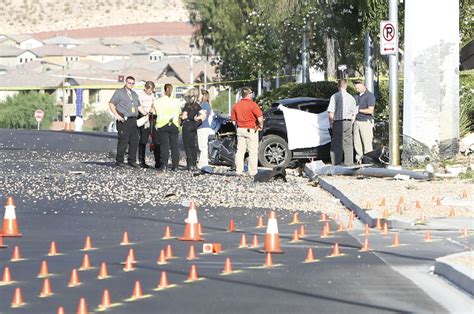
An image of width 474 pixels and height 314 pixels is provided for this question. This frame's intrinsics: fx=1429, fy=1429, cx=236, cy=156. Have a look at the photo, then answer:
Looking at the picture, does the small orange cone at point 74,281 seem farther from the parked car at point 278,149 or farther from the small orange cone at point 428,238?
the parked car at point 278,149

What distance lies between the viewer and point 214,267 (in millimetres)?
13195

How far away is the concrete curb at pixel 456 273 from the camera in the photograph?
11391 millimetres

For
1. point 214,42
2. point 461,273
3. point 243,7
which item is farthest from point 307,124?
point 214,42

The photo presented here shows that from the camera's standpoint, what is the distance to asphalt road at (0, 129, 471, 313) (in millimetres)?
10867

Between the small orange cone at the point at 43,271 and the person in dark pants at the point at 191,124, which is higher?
the person in dark pants at the point at 191,124

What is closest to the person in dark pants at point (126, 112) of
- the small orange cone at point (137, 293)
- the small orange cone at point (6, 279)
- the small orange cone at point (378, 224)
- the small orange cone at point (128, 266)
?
the small orange cone at point (378, 224)

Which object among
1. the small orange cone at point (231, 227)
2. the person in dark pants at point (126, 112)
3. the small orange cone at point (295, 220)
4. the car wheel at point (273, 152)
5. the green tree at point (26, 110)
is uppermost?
the green tree at point (26, 110)

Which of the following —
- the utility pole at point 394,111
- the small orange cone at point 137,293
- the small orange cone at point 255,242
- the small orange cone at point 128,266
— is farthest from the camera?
the utility pole at point 394,111

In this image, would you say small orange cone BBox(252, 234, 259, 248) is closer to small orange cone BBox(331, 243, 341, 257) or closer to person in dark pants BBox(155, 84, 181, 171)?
small orange cone BBox(331, 243, 341, 257)

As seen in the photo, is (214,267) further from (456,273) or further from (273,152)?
(273,152)

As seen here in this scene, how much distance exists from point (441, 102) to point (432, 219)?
436 inches

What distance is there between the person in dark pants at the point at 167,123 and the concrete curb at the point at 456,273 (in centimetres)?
1641

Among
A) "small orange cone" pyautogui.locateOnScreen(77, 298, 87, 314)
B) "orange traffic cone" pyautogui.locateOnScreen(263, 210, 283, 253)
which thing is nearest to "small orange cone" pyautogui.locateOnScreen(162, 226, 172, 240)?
"orange traffic cone" pyautogui.locateOnScreen(263, 210, 283, 253)

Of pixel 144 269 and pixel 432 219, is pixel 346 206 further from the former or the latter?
pixel 144 269
